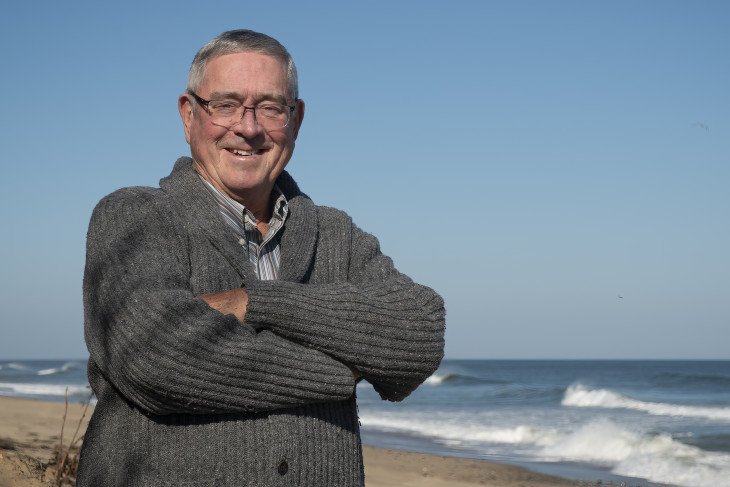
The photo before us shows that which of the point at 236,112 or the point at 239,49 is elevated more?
the point at 239,49

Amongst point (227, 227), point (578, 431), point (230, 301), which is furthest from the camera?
point (578, 431)

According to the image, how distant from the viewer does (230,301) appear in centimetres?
185

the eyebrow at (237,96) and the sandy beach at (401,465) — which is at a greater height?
the eyebrow at (237,96)

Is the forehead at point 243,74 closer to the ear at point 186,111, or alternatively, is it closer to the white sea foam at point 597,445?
the ear at point 186,111

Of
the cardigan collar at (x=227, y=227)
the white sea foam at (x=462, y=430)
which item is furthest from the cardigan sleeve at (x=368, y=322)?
the white sea foam at (x=462, y=430)

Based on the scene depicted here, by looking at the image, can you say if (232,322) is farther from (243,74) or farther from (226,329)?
(243,74)

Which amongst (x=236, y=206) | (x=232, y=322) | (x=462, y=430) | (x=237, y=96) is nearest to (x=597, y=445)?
(x=462, y=430)

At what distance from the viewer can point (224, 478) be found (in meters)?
1.79

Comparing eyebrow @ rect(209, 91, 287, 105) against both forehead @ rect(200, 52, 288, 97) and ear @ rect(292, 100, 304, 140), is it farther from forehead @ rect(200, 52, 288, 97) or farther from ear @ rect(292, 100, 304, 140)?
ear @ rect(292, 100, 304, 140)

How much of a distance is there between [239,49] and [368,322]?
0.80 meters

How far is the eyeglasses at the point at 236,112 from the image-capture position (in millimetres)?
2121

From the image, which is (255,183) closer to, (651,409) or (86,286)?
Result: (86,286)

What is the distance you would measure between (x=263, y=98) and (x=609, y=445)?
12.1m

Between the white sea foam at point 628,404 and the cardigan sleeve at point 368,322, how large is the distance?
1848cm
